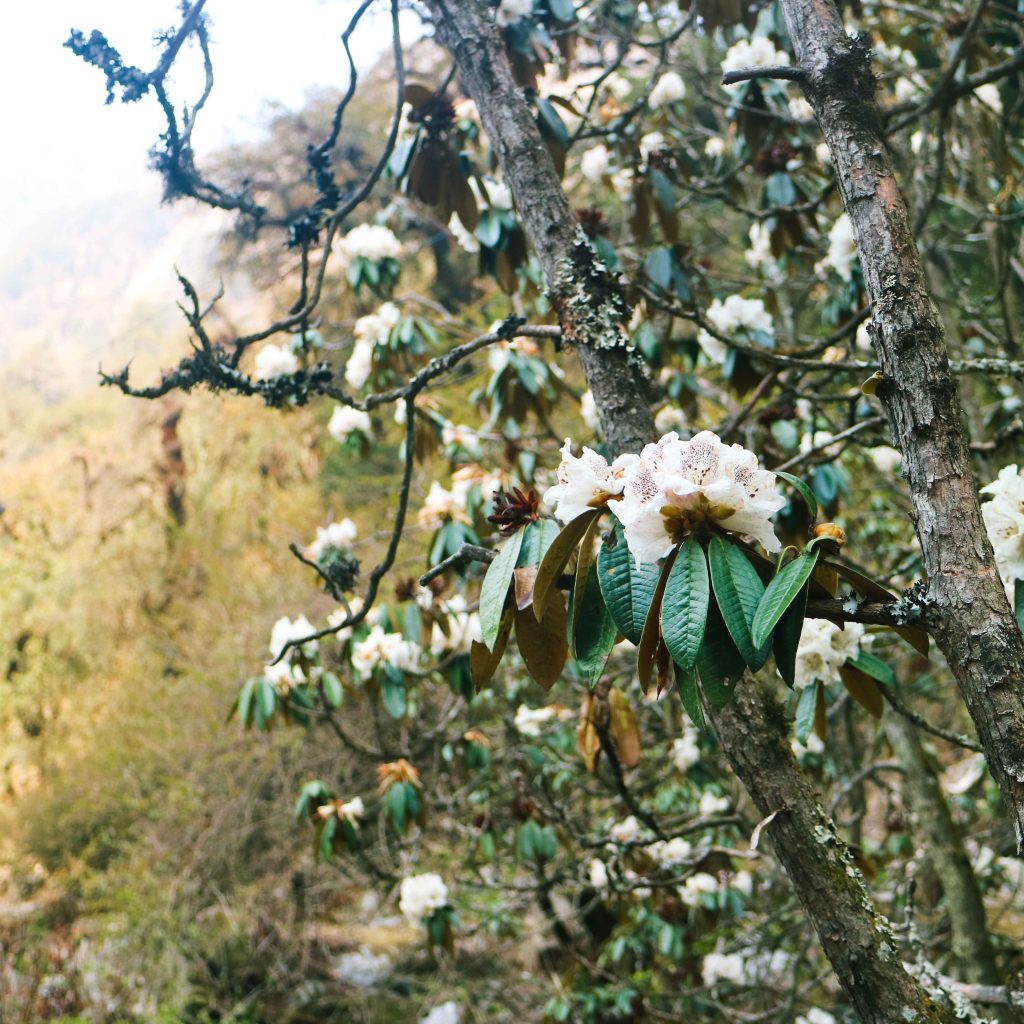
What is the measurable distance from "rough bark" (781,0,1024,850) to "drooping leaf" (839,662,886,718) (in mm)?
476

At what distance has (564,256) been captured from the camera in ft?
3.22

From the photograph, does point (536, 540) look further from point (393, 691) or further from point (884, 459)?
point (884, 459)

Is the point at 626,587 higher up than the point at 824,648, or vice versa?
the point at 824,648

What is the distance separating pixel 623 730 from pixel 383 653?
93 centimetres

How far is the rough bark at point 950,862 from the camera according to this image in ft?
6.48

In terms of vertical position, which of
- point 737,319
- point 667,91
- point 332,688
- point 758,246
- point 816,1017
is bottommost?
point 816,1017

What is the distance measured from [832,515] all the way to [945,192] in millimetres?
2330

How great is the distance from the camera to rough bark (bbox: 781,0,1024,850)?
1.78 feet

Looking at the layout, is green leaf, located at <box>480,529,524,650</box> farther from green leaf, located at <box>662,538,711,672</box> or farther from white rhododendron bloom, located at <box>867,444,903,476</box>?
white rhododendron bloom, located at <box>867,444,903,476</box>

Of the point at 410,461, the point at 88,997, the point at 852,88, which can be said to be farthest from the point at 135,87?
the point at 88,997

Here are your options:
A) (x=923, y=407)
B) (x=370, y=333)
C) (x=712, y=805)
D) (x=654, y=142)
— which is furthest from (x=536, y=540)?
(x=712, y=805)

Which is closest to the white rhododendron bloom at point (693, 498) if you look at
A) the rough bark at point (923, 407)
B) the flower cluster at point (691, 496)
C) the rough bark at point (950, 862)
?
the flower cluster at point (691, 496)

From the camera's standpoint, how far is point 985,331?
222 cm

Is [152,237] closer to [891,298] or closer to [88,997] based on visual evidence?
[88,997]
